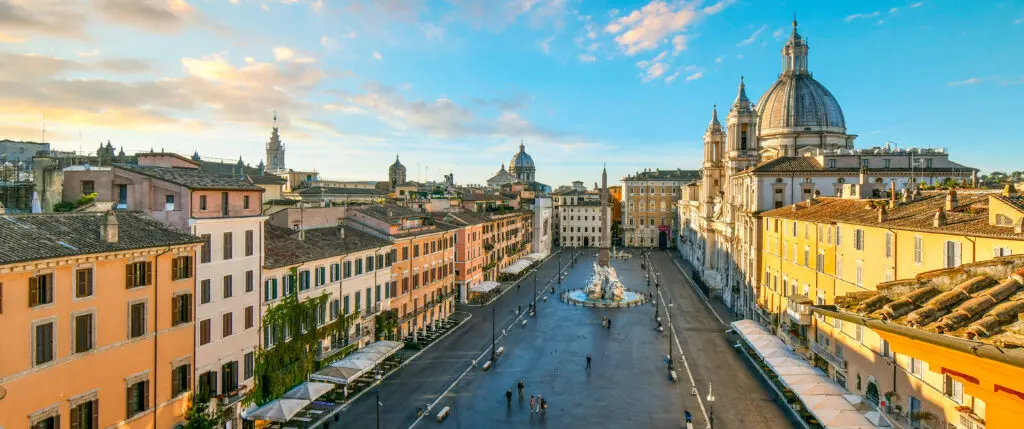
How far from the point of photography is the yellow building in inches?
917

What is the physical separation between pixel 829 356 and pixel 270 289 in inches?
1243

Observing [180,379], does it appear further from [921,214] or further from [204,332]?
[921,214]

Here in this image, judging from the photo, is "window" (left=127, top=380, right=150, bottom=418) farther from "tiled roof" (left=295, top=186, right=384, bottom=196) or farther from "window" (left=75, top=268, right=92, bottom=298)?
"tiled roof" (left=295, top=186, right=384, bottom=196)

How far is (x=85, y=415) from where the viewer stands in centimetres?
2230

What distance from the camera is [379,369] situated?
1551 inches

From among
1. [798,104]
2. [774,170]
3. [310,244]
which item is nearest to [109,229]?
[310,244]

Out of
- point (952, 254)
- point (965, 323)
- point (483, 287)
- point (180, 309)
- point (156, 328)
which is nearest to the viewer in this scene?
point (965, 323)

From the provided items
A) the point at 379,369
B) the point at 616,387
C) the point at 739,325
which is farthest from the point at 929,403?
the point at 379,369

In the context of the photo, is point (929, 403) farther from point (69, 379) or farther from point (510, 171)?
point (510, 171)

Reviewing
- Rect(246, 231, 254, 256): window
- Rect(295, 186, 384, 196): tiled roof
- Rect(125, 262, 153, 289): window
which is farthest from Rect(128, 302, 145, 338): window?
Rect(295, 186, 384, 196): tiled roof

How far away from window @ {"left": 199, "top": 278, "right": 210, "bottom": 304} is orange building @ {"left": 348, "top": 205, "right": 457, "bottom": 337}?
746 inches

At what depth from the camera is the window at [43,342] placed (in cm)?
2062

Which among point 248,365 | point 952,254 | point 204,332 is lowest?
point 248,365

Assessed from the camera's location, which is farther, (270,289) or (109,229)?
(270,289)
